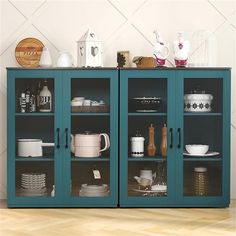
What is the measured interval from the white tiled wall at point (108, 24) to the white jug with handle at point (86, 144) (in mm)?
640

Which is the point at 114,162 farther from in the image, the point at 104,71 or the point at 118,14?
the point at 118,14

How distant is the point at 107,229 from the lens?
156 inches

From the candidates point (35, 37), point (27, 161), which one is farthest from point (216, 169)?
point (35, 37)

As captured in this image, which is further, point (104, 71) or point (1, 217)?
point (104, 71)

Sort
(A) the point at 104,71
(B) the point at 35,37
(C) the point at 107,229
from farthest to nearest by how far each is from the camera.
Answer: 1. (B) the point at 35,37
2. (A) the point at 104,71
3. (C) the point at 107,229

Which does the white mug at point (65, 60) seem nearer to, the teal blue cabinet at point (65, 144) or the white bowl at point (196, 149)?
the teal blue cabinet at point (65, 144)

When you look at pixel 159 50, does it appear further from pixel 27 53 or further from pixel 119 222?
pixel 119 222

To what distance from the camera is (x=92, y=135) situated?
4746 mm

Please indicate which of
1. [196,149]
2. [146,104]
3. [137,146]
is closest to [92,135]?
[137,146]

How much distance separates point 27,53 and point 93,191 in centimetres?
116

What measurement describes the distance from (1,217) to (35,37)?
1.47 m

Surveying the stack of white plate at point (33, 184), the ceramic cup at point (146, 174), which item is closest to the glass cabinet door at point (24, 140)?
the stack of white plate at point (33, 184)

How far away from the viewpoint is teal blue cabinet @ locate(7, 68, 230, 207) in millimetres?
4707

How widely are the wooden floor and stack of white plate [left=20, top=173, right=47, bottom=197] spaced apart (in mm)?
157
